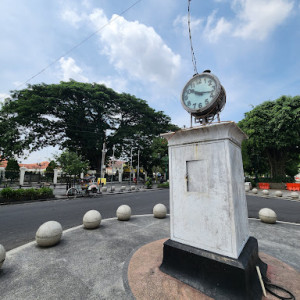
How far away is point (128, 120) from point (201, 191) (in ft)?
120

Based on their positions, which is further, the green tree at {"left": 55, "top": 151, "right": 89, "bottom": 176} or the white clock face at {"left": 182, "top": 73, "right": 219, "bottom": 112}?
the green tree at {"left": 55, "top": 151, "right": 89, "bottom": 176}

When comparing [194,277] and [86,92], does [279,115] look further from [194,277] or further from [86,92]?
[86,92]

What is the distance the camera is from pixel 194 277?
2.99 m

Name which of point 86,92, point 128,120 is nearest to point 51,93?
point 86,92

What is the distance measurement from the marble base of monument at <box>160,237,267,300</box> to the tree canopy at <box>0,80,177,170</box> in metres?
30.7

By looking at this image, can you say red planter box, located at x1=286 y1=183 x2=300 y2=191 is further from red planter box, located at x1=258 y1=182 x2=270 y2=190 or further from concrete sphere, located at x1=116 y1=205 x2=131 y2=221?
concrete sphere, located at x1=116 y1=205 x2=131 y2=221

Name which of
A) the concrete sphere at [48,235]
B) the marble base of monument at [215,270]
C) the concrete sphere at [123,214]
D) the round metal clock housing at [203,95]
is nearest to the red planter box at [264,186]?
the concrete sphere at [123,214]

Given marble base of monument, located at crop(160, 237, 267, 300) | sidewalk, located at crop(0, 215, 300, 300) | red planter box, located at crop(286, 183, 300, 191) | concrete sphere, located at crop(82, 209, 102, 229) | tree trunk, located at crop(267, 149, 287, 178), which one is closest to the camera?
marble base of monument, located at crop(160, 237, 267, 300)

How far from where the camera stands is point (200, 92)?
141 inches

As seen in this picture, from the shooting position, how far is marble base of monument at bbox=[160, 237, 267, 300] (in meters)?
2.58

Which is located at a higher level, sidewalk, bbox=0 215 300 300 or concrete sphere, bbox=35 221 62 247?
concrete sphere, bbox=35 221 62 247

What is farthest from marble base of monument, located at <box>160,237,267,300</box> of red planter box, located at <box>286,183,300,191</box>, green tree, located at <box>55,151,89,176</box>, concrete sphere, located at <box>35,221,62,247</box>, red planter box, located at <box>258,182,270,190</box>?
red planter box, located at <box>258,182,270,190</box>

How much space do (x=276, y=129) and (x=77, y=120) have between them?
3329 centimetres

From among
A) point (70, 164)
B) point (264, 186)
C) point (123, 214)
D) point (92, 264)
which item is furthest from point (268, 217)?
point (264, 186)
